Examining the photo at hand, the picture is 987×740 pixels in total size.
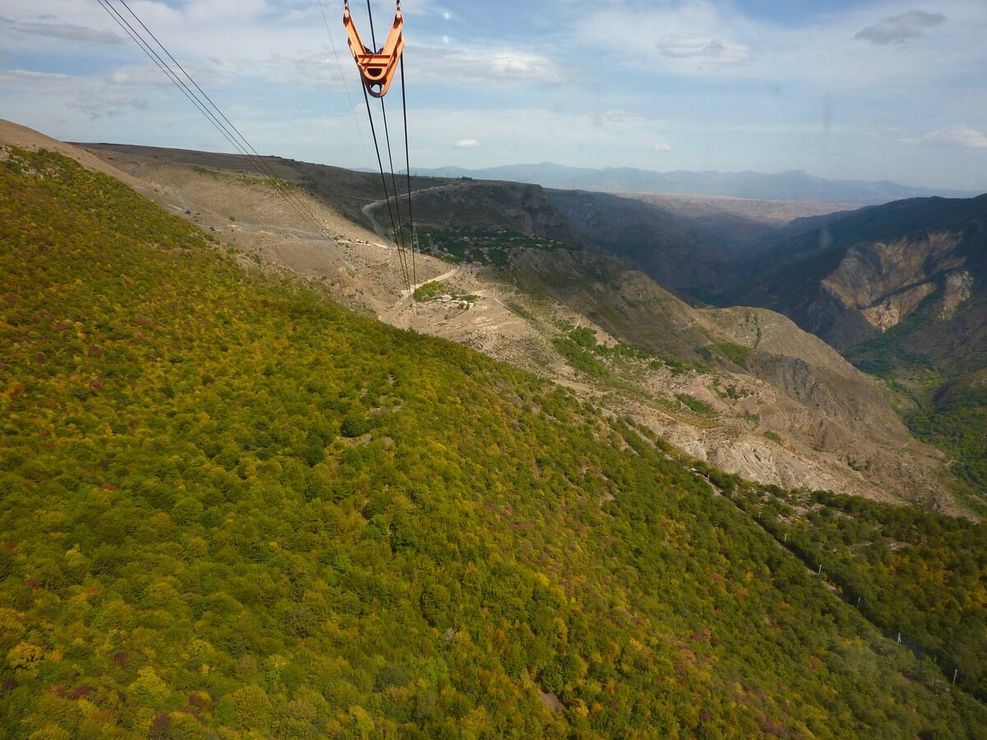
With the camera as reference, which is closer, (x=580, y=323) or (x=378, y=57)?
(x=378, y=57)

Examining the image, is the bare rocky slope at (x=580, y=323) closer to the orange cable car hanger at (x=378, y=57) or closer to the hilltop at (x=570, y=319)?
the hilltop at (x=570, y=319)

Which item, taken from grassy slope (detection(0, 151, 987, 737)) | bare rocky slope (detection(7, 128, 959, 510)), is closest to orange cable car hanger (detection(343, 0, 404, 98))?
grassy slope (detection(0, 151, 987, 737))

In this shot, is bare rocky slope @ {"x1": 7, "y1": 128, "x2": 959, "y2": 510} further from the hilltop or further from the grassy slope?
the grassy slope

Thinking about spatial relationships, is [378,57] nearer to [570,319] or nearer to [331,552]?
[331,552]

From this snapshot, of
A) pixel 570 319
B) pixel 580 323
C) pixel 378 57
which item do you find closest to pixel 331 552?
pixel 378 57

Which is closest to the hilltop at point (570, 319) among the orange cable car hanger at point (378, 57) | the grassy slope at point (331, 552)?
the grassy slope at point (331, 552)
